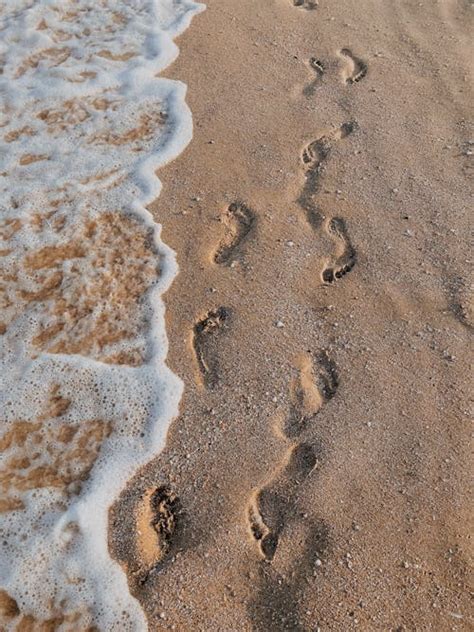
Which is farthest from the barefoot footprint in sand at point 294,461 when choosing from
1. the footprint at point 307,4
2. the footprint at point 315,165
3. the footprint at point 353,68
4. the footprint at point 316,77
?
the footprint at point 307,4

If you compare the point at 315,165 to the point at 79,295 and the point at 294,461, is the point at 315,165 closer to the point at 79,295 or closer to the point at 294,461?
the point at 79,295

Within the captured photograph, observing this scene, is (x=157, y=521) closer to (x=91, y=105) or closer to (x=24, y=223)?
(x=24, y=223)

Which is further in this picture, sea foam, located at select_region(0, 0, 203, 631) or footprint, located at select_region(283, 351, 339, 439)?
footprint, located at select_region(283, 351, 339, 439)

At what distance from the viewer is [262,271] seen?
3135 millimetres

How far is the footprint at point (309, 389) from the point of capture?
2.59 meters

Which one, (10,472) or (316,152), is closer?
(10,472)

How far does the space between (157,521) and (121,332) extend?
1.00m

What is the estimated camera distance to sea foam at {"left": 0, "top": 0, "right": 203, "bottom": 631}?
2301 mm

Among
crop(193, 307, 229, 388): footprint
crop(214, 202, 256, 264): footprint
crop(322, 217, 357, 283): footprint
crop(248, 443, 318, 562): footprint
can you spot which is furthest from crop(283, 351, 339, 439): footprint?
crop(214, 202, 256, 264): footprint

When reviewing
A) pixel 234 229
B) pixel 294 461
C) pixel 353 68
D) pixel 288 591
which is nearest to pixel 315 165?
pixel 234 229

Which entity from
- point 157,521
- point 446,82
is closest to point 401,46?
point 446,82

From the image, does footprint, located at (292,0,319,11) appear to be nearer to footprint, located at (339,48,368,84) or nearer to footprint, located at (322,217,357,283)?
footprint, located at (339,48,368,84)

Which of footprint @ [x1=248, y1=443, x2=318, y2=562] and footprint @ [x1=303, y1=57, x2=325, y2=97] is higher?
footprint @ [x1=303, y1=57, x2=325, y2=97]

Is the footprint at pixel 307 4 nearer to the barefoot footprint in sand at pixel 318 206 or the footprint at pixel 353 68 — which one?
the footprint at pixel 353 68
